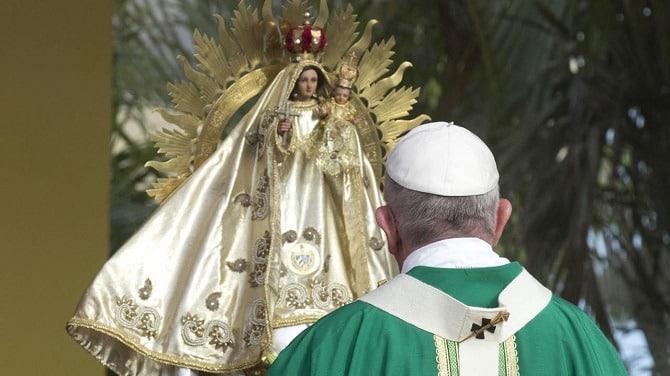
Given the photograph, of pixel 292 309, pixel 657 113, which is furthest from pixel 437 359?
pixel 657 113

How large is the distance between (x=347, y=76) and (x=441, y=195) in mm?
1498

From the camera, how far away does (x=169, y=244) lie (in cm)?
355

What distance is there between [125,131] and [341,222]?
307cm

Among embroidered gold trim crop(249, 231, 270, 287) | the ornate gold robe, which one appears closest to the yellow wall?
the ornate gold robe

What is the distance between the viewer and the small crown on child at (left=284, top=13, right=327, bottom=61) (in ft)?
11.8

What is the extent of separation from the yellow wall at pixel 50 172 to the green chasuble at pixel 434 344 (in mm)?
2223

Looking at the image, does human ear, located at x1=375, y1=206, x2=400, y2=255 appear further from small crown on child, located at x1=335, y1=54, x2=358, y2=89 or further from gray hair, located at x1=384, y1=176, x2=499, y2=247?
small crown on child, located at x1=335, y1=54, x2=358, y2=89

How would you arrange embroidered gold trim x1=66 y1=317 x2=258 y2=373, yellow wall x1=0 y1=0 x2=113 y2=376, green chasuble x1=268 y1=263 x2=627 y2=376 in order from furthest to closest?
yellow wall x1=0 y1=0 x2=113 y2=376, embroidered gold trim x1=66 y1=317 x2=258 y2=373, green chasuble x1=268 y1=263 x2=627 y2=376

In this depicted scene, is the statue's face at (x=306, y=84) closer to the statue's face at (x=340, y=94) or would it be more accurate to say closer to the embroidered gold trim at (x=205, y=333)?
the statue's face at (x=340, y=94)

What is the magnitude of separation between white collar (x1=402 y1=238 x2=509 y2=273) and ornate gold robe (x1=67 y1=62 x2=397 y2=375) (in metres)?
1.32

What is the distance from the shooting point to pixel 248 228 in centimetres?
360

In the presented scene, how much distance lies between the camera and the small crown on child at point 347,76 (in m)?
3.61

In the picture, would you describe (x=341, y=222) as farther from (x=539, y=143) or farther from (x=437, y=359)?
(x=539, y=143)

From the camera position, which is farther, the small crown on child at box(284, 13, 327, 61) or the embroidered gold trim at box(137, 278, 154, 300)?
the small crown on child at box(284, 13, 327, 61)
